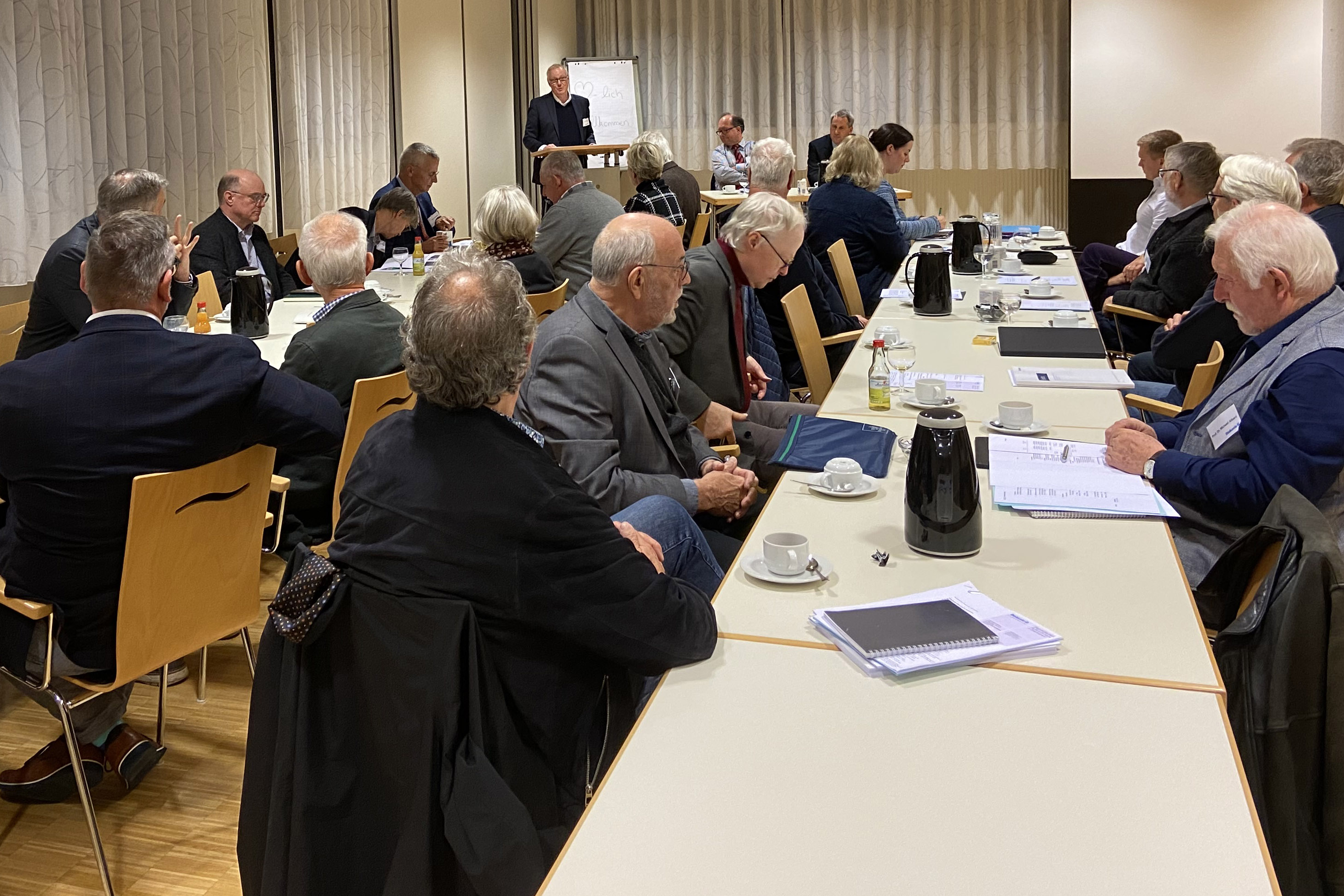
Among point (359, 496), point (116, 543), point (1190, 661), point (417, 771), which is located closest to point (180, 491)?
point (116, 543)

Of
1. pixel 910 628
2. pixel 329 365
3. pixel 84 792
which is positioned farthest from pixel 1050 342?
pixel 84 792

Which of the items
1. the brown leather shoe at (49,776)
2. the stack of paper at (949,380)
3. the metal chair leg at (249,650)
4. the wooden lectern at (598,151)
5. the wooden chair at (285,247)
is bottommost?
the brown leather shoe at (49,776)

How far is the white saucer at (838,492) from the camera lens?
225cm

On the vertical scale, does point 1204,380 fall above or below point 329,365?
below

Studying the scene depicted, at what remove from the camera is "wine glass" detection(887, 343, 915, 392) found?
3252 millimetres

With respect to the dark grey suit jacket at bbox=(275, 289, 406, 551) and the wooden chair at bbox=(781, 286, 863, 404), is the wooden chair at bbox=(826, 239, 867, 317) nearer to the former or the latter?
the wooden chair at bbox=(781, 286, 863, 404)

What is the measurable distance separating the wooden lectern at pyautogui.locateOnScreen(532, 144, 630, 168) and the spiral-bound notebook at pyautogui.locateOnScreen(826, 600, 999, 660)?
27.4 feet

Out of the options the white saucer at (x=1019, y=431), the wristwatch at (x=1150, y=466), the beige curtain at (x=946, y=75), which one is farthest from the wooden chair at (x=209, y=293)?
the beige curtain at (x=946, y=75)

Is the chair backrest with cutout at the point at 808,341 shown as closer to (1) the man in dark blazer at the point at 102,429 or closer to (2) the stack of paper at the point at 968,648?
(1) the man in dark blazer at the point at 102,429

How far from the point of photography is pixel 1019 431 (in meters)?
2.66

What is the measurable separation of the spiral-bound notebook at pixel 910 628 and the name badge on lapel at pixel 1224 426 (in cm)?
96

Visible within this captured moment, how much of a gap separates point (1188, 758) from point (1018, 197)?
1062 centimetres

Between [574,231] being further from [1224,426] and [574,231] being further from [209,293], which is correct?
[1224,426]

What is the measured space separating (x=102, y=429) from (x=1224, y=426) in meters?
2.25
